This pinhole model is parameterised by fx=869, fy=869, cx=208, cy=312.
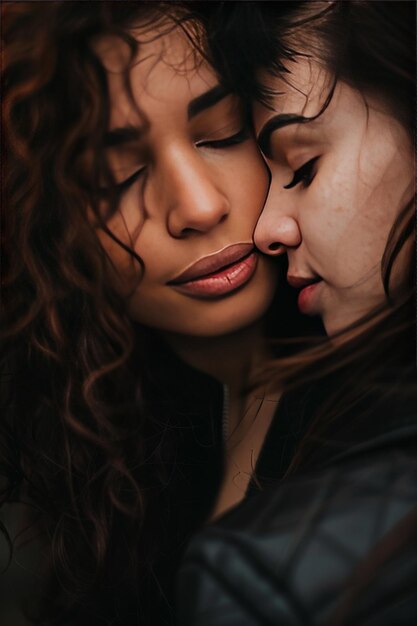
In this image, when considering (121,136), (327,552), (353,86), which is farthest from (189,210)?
(327,552)

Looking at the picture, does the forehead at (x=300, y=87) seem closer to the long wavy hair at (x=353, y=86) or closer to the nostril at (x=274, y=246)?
→ the long wavy hair at (x=353, y=86)

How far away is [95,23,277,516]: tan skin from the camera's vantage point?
3.48 ft

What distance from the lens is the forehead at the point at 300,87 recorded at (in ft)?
3.46

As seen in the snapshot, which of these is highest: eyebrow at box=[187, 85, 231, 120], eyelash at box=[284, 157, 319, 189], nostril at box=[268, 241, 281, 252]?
eyebrow at box=[187, 85, 231, 120]

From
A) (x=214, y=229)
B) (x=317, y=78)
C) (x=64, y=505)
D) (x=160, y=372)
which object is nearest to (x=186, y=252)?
(x=214, y=229)

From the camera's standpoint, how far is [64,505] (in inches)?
45.8

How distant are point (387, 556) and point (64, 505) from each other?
43 cm

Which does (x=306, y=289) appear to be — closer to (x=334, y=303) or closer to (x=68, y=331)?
(x=334, y=303)

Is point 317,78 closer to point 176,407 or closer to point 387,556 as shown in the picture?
point 176,407

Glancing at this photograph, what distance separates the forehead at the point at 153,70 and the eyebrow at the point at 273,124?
9 centimetres

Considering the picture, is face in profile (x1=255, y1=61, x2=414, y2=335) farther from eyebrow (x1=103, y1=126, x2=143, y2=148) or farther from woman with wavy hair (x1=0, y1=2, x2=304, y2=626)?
eyebrow (x1=103, y1=126, x2=143, y2=148)

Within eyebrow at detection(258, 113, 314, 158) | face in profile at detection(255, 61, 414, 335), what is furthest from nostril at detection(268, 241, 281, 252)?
eyebrow at detection(258, 113, 314, 158)

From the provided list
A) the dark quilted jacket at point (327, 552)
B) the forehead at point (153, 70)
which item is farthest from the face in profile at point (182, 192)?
the dark quilted jacket at point (327, 552)

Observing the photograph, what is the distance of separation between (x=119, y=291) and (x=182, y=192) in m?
0.15
